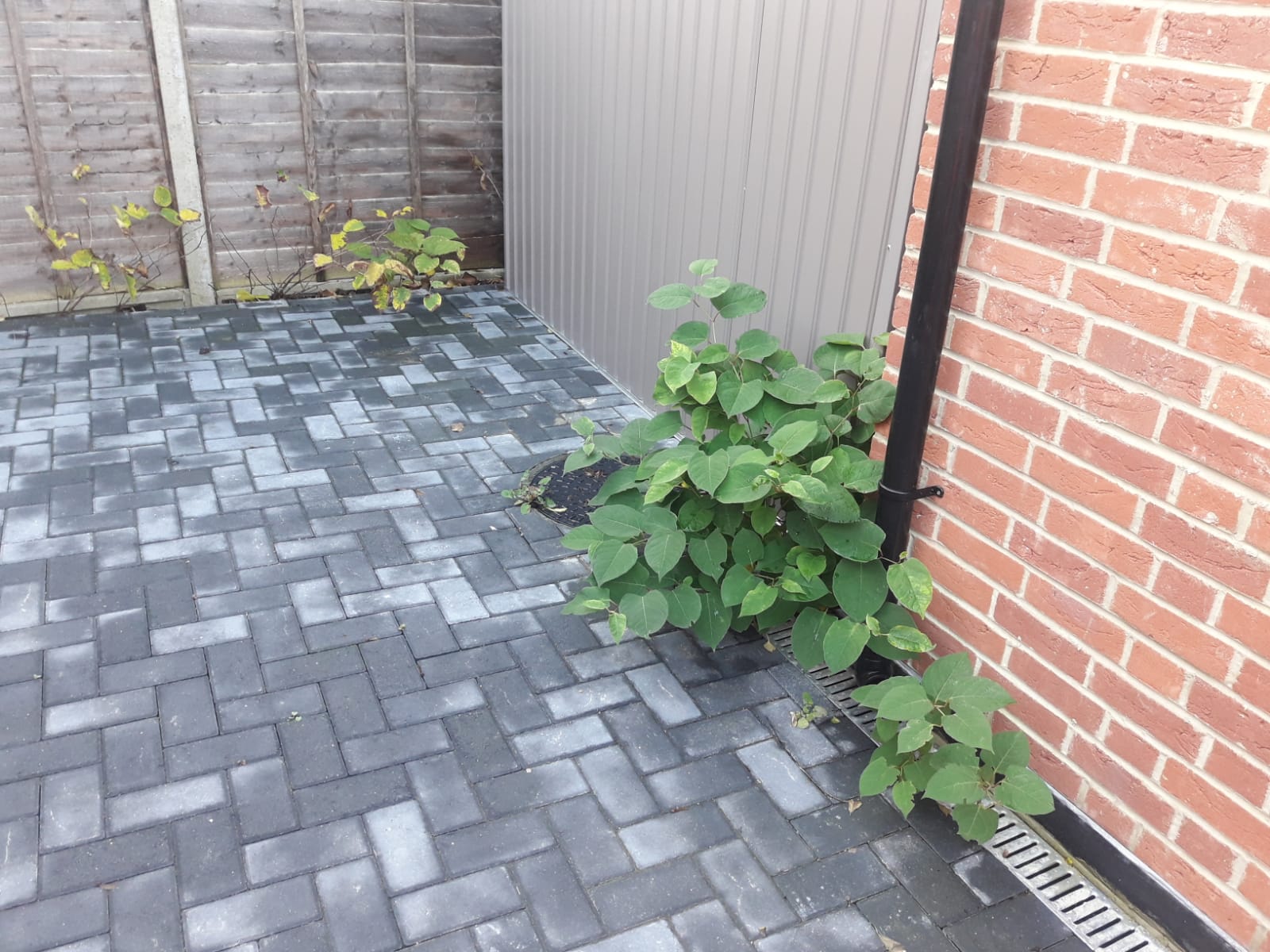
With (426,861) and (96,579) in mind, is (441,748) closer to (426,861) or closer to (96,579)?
(426,861)

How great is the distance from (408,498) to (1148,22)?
278 cm

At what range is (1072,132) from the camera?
1952 mm

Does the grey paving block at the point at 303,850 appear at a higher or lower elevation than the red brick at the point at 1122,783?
lower

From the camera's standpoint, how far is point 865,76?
2.92 m

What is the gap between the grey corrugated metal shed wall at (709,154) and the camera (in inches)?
116

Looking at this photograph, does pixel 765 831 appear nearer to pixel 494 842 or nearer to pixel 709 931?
pixel 709 931

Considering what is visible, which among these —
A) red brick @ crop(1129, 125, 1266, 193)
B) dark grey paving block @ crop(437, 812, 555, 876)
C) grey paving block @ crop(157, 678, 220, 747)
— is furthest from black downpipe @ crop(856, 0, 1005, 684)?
Answer: grey paving block @ crop(157, 678, 220, 747)

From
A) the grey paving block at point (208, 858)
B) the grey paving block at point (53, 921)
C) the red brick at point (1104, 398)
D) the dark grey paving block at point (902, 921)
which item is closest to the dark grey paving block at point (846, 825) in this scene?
the dark grey paving block at point (902, 921)

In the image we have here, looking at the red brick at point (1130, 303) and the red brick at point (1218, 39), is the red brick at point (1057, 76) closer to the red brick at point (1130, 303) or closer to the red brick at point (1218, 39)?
the red brick at point (1218, 39)

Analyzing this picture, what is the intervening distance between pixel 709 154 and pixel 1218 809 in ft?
9.36

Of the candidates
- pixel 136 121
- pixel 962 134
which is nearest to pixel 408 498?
pixel 962 134

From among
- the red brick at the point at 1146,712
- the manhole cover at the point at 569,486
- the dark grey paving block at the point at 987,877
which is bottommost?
the dark grey paving block at the point at 987,877

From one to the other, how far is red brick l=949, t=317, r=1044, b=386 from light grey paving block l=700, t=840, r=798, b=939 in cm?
124

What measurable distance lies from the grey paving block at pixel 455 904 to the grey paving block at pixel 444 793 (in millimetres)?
166
